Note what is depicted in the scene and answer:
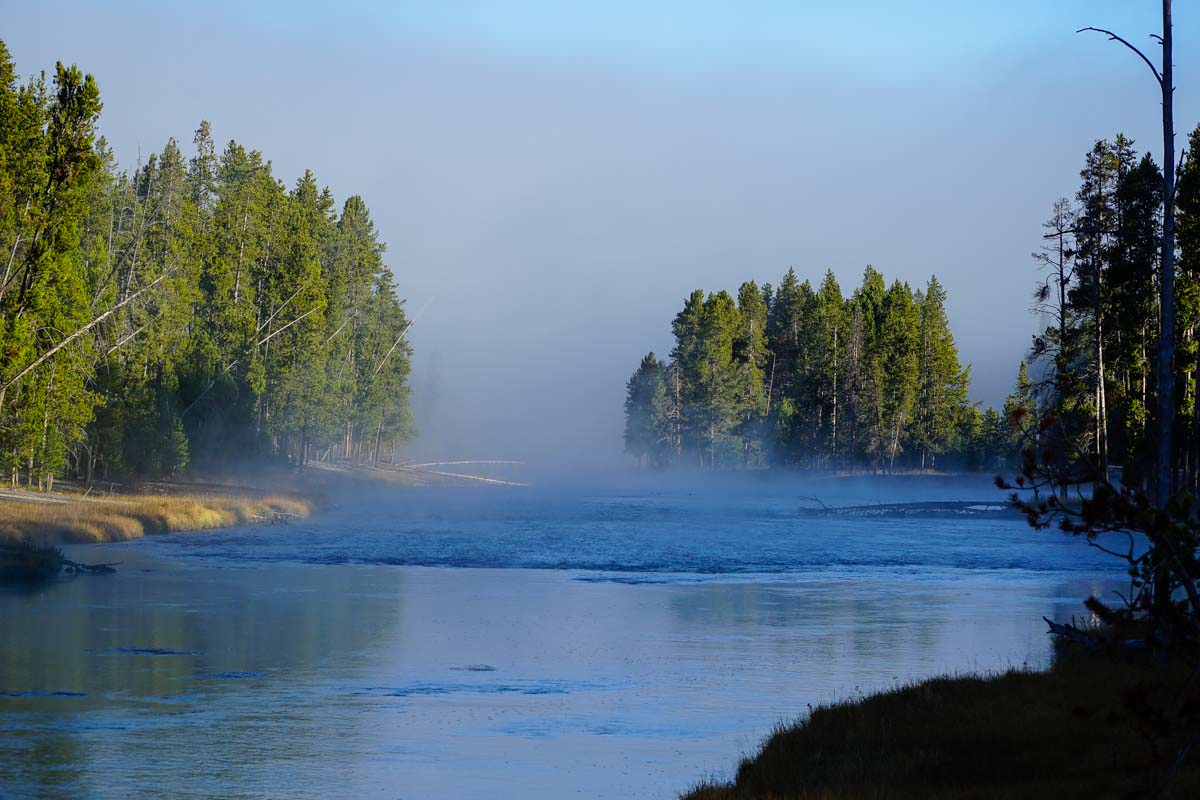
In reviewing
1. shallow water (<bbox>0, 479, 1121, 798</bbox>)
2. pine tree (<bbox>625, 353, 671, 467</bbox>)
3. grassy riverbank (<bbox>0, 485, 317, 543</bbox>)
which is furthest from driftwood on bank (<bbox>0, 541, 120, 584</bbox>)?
pine tree (<bbox>625, 353, 671, 467</bbox>)

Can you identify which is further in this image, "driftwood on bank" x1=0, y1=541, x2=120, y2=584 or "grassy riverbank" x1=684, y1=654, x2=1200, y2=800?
"driftwood on bank" x1=0, y1=541, x2=120, y2=584

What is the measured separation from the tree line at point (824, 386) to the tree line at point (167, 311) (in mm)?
39837

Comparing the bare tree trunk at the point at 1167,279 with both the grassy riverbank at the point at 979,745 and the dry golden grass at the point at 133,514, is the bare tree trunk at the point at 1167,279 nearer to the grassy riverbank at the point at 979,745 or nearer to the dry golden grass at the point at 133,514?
the grassy riverbank at the point at 979,745

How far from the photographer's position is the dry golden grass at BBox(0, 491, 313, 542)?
134 ft

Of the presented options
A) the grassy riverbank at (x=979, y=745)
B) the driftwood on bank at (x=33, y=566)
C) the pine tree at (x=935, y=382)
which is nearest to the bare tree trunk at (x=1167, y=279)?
the grassy riverbank at (x=979, y=745)

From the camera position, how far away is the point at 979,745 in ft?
41.6

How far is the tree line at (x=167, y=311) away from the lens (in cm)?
4244

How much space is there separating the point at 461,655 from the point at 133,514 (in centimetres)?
3140

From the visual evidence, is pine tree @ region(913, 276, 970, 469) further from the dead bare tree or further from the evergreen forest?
the dead bare tree

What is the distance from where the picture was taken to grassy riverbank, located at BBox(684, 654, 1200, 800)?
10.6 metres

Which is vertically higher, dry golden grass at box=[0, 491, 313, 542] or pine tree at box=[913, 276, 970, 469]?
pine tree at box=[913, 276, 970, 469]

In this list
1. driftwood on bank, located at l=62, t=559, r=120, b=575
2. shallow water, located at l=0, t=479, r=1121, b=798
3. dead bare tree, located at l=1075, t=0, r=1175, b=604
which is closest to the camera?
shallow water, located at l=0, t=479, r=1121, b=798

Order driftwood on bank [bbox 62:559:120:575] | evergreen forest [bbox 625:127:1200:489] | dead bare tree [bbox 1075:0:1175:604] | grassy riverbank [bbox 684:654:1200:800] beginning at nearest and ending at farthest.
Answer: grassy riverbank [bbox 684:654:1200:800], dead bare tree [bbox 1075:0:1175:604], driftwood on bank [bbox 62:559:120:575], evergreen forest [bbox 625:127:1200:489]

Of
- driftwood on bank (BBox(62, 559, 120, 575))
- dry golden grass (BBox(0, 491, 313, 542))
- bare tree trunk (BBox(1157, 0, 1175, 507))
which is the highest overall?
bare tree trunk (BBox(1157, 0, 1175, 507))
